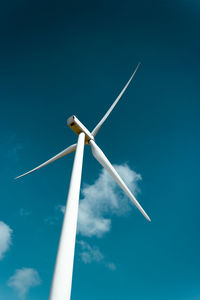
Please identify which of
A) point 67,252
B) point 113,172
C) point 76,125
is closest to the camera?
point 67,252

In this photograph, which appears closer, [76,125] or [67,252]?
[67,252]

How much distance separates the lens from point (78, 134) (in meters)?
15.8

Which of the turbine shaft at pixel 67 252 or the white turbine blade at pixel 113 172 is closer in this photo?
the turbine shaft at pixel 67 252

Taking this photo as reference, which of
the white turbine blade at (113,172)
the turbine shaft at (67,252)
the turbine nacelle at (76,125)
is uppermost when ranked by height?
the turbine nacelle at (76,125)

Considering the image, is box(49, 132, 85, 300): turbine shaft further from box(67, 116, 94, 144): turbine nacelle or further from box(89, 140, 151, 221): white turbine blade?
box(67, 116, 94, 144): turbine nacelle

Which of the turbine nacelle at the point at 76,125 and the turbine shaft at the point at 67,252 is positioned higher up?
the turbine nacelle at the point at 76,125

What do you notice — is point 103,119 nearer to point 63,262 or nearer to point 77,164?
point 77,164

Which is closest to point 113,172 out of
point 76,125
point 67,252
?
point 76,125

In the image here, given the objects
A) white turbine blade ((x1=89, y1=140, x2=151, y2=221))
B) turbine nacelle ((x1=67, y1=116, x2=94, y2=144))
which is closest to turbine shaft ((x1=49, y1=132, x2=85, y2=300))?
white turbine blade ((x1=89, y1=140, x2=151, y2=221))

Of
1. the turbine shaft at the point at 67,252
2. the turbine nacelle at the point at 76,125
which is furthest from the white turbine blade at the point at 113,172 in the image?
the turbine shaft at the point at 67,252

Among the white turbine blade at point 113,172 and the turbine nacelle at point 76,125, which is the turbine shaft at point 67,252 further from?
the turbine nacelle at point 76,125

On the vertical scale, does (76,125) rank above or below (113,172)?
above

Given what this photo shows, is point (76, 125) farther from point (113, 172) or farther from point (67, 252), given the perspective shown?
point (67, 252)

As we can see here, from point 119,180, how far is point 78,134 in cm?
459
